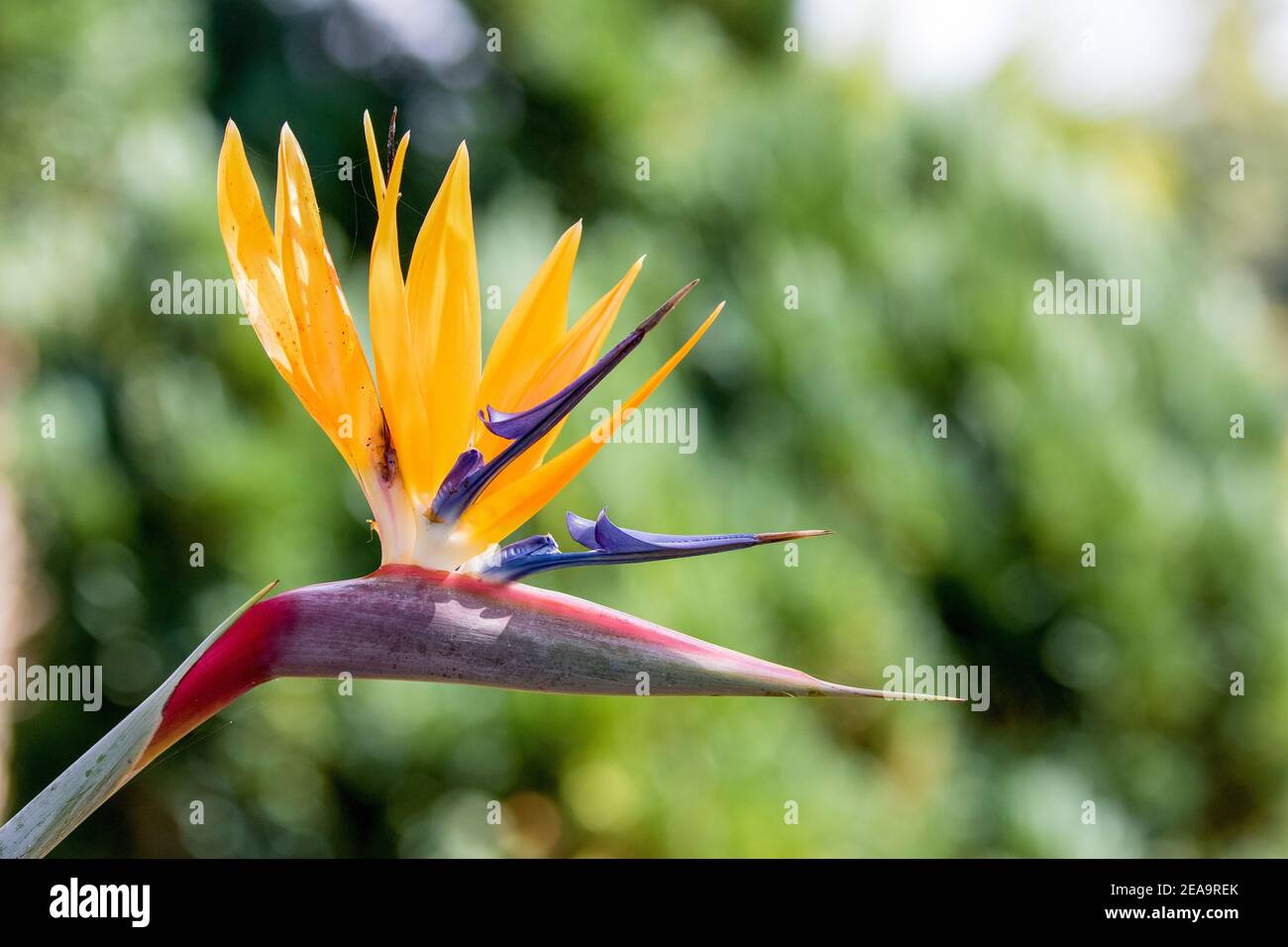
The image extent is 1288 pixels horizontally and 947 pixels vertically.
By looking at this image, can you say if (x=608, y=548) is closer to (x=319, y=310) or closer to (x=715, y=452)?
(x=319, y=310)

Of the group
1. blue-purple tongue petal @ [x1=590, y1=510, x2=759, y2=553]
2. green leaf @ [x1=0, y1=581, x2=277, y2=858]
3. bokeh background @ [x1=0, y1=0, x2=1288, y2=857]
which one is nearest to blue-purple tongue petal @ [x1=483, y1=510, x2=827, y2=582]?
blue-purple tongue petal @ [x1=590, y1=510, x2=759, y2=553]

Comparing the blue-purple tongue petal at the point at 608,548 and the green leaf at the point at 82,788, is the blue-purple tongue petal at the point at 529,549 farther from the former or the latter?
the green leaf at the point at 82,788

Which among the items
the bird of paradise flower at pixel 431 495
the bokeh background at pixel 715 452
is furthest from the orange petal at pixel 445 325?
the bokeh background at pixel 715 452

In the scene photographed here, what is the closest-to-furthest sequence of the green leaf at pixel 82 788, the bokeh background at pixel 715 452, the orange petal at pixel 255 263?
the green leaf at pixel 82 788 → the orange petal at pixel 255 263 → the bokeh background at pixel 715 452

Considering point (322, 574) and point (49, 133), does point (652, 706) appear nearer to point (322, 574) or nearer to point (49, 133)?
point (322, 574)

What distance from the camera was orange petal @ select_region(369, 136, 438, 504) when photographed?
17.1 inches

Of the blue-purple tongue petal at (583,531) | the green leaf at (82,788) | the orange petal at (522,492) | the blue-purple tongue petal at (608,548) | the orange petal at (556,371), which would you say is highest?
the orange petal at (556,371)

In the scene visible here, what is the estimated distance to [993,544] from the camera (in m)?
2.54

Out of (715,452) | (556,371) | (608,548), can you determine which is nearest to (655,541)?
(608,548)

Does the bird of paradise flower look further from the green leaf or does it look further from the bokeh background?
the bokeh background

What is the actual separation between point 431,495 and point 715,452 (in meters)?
1.98

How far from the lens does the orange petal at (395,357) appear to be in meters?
0.43

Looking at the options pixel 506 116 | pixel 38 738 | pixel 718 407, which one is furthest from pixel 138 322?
pixel 718 407
